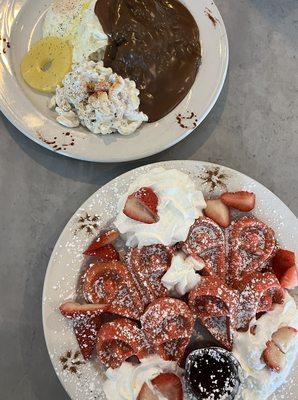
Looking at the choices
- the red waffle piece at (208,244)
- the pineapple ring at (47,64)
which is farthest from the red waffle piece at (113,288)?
the pineapple ring at (47,64)

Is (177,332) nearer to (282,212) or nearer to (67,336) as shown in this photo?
(67,336)

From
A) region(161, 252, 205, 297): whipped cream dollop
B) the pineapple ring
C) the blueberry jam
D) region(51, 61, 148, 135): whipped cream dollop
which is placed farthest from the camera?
the pineapple ring

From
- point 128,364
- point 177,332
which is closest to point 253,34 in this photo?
point 177,332

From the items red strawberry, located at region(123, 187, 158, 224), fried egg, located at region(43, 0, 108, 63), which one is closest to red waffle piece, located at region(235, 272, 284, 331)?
red strawberry, located at region(123, 187, 158, 224)

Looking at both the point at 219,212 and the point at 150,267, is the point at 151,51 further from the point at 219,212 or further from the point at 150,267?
the point at 150,267

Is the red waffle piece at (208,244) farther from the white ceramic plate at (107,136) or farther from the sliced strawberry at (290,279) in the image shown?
the white ceramic plate at (107,136)

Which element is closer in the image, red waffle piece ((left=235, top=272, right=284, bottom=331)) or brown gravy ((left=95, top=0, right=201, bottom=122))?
red waffle piece ((left=235, top=272, right=284, bottom=331))

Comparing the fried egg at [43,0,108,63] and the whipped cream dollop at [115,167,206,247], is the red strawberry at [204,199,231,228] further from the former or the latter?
the fried egg at [43,0,108,63]
